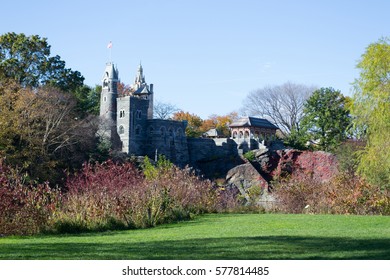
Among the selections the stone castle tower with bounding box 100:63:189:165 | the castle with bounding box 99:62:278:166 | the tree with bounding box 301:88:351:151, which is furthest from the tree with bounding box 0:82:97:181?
the tree with bounding box 301:88:351:151

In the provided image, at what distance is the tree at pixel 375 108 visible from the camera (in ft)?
69.6

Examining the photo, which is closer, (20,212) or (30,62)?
(20,212)

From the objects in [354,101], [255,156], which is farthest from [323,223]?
[255,156]

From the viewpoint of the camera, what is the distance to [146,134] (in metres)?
47.0

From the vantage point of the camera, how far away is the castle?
4538 centimetres

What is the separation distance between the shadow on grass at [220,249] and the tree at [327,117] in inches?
1546

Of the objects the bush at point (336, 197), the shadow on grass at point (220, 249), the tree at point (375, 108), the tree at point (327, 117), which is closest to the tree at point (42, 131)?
the bush at point (336, 197)

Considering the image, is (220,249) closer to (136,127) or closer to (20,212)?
(20,212)

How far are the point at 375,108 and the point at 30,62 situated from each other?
2378cm

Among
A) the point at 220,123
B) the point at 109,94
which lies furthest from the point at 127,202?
the point at 220,123

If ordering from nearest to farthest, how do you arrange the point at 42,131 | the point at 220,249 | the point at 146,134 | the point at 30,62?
the point at 220,249, the point at 42,131, the point at 30,62, the point at 146,134

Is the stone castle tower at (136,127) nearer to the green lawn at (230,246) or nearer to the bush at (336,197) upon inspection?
the bush at (336,197)
